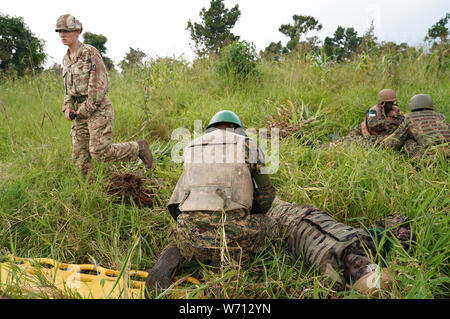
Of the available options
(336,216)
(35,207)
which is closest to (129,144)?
(35,207)

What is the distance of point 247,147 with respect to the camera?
7.45 feet

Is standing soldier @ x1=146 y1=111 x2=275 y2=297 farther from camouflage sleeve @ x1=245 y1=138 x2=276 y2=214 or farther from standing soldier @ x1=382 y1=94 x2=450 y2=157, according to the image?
standing soldier @ x1=382 y1=94 x2=450 y2=157

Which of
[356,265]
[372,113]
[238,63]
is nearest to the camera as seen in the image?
[356,265]

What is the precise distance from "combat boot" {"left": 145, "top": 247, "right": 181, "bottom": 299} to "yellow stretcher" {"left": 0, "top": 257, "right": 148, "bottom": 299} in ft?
0.22

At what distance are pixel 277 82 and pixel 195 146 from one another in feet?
15.7

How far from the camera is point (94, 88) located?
334cm

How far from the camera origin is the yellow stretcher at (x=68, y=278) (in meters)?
1.71

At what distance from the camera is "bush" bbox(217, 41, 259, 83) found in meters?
6.47

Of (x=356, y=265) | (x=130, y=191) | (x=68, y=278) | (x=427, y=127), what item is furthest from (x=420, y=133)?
(x=68, y=278)

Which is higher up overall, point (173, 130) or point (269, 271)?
point (173, 130)

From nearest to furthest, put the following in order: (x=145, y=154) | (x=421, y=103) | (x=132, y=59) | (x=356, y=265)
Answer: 1. (x=356, y=265)
2. (x=145, y=154)
3. (x=421, y=103)
4. (x=132, y=59)

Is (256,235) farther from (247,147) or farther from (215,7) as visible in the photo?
(215,7)

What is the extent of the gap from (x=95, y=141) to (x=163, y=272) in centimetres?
207

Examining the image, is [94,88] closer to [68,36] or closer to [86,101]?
[86,101]
